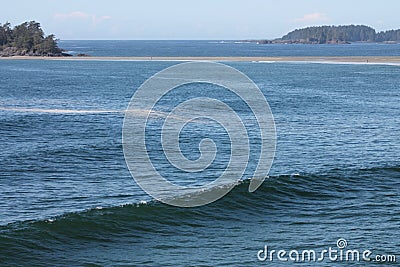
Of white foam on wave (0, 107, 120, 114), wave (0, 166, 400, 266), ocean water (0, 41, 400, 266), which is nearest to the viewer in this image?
ocean water (0, 41, 400, 266)

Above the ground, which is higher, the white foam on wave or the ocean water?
the white foam on wave

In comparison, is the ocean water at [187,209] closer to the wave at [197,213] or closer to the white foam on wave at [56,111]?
the wave at [197,213]

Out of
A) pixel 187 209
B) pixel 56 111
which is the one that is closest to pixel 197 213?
pixel 187 209

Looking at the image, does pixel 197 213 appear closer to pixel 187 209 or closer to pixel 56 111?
pixel 187 209

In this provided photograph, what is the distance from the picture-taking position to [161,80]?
346 feet

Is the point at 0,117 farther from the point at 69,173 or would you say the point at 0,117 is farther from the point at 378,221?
the point at 378,221

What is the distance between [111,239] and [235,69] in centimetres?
11576

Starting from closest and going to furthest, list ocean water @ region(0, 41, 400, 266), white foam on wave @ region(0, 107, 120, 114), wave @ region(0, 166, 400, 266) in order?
ocean water @ region(0, 41, 400, 266), wave @ region(0, 166, 400, 266), white foam on wave @ region(0, 107, 120, 114)

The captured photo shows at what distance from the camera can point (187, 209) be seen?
33.6 metres

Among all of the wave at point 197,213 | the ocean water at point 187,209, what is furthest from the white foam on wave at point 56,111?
the wave at point 197,213

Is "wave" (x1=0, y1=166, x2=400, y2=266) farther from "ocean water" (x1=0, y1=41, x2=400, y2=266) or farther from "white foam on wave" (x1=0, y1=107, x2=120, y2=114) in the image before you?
"white foam on wave" (x1=0, y1=107, x2=120, y2=114)

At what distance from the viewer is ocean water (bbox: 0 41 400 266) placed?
91.5ft

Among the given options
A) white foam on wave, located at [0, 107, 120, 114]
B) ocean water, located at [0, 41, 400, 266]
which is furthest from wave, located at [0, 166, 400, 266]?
white foam on wave, located at [0, 107, 120, 114]

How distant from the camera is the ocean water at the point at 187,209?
2788 centimetres
